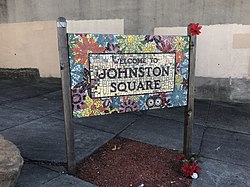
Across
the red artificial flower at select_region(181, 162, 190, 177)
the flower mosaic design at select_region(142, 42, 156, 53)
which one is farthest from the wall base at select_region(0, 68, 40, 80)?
the red artificial flower at select_region(181, 162, 190, 177)

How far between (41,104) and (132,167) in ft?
11.9

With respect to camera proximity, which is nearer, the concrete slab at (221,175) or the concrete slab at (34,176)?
the concrete slab at (34,176)

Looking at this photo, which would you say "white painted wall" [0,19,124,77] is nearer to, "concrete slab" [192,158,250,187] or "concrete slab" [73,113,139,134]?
"concrete slab" [73,113,139,134]

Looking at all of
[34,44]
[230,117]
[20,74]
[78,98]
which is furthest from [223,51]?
[20,74]

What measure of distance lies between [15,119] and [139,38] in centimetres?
319

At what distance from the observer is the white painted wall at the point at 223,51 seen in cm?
559

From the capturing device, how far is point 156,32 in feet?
20.7

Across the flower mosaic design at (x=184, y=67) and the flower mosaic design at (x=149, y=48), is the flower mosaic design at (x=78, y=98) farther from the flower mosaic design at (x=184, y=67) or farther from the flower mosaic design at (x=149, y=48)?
the flower mosaic design at (x=184, y=67)

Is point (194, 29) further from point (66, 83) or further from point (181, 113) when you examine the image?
point (181, 113)

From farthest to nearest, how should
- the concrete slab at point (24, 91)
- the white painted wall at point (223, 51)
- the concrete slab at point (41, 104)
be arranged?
the concrete slab at point (24, 91), the white painted wall at point (223, 51), the concrete slab at point (41, 104)

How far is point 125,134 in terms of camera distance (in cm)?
402

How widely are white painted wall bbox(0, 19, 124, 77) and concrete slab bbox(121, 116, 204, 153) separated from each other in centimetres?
377

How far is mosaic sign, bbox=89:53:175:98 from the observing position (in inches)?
106

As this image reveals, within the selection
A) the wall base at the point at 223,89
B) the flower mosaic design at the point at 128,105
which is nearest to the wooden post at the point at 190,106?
the flower mosaic design at the point at 128,105
